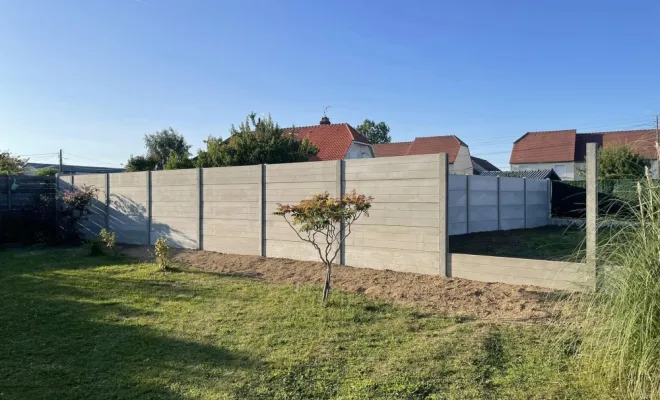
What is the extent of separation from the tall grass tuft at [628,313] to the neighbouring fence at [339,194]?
2.41m

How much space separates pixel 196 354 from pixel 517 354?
298 cm

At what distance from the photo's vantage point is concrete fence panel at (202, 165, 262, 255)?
9.91 metres

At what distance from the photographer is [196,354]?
4.41 m

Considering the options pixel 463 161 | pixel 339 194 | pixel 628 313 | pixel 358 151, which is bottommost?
pixel 628 313

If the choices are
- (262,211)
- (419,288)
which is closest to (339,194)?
(262,211)

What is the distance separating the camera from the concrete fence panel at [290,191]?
8.72 meters

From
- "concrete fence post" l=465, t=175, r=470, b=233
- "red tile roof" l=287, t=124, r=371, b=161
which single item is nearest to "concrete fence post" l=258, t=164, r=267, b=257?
"concrete fence post" l=465, t=175, r=470, b=233

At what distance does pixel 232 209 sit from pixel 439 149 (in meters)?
32.2

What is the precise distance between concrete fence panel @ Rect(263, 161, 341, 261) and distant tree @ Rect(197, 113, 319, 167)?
30.0 ft

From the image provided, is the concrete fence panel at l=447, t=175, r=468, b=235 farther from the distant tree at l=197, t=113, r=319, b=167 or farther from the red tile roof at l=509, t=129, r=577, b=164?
the red tile roof at l=509, t=129, r=577, b=164

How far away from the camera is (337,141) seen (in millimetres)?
27141

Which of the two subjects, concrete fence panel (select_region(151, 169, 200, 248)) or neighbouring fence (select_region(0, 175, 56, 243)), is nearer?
concrete fence panel (select_region(151, 169, 200, 248))

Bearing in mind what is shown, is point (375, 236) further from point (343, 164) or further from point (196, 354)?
point (196, 354)

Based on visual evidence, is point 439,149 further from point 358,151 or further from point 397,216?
point 397,216
